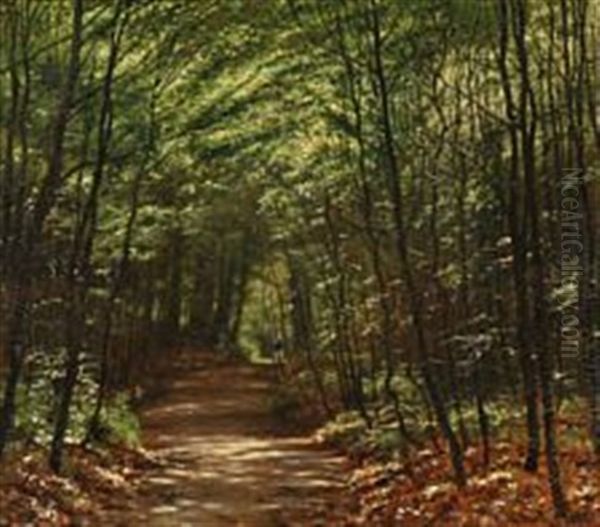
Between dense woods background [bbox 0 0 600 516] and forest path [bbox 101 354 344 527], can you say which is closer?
dense woods background [bbox 0 0 600 516]

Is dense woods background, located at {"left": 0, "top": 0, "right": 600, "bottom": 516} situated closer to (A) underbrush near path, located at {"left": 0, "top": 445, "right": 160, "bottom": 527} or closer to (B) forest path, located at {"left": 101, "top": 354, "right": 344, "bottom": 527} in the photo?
(A) underbrush near path, located at {"left": 0, "top": 445, "right": 160, "bottom": 527}

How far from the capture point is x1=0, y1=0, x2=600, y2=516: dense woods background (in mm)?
14484

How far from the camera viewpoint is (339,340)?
1113 inches

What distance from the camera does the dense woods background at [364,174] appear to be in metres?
14.5

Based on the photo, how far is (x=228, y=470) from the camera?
20.3 m

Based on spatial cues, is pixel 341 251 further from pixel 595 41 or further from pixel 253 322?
pixel 253 322

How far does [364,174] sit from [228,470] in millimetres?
5553

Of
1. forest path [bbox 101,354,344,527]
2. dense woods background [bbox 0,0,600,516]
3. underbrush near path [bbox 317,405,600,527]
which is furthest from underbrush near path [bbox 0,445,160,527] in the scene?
underbrush near path [bbox 317,405,600,527]

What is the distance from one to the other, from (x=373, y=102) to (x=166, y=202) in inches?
413

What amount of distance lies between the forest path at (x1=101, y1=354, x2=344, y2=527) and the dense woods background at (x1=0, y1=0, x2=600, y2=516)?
1.45m
